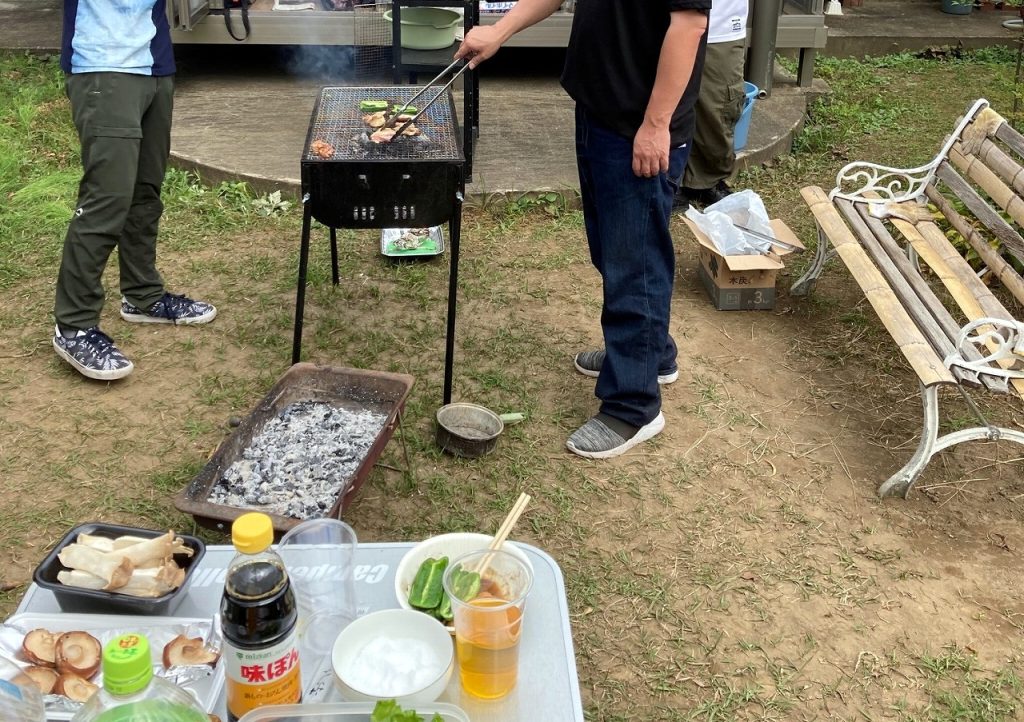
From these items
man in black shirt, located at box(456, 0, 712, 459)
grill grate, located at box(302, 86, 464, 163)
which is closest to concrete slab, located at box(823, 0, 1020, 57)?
grill grate, located at box(302, 86, 464, 163)

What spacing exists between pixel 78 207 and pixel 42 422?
0.92 m

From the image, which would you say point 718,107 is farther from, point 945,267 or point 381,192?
point 381,192

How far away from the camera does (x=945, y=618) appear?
3055 mm

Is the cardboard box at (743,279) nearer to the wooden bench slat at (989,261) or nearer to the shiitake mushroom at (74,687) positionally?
the wooden bench slat at (989,261)

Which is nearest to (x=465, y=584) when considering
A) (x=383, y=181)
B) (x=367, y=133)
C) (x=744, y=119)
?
(x=383, y=181)

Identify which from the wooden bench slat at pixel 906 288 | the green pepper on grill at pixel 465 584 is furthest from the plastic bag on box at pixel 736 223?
the green pepper on grill at pixel 465 584

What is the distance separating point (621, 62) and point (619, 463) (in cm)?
155

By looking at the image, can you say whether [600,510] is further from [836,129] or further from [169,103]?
[836,129]

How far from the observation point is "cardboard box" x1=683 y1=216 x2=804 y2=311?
189 inches

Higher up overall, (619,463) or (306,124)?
(306,124)

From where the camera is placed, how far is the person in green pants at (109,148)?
3.70 meters

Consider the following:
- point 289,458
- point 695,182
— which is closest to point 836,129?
point 695,182

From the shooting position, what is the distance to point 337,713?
58.0 inches

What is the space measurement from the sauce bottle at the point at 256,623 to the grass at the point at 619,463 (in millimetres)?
1494
